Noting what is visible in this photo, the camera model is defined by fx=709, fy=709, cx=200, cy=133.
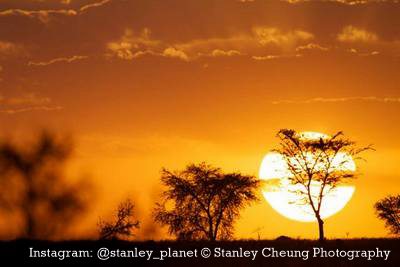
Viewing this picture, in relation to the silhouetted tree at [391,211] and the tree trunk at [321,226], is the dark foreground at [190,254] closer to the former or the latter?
the tree trunk at [321,226]

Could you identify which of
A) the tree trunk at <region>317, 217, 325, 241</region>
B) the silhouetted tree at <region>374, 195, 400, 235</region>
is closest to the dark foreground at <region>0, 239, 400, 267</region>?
the tree trunk at <region>317, 217, 325, 241</region>

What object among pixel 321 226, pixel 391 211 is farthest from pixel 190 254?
pixel 391 211

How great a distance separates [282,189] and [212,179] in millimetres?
16757

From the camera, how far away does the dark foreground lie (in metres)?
38.0

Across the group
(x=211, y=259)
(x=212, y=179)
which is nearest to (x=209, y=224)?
(x=212, y=179)

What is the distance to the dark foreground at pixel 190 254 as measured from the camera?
3800 cm

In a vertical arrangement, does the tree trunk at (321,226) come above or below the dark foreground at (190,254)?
above

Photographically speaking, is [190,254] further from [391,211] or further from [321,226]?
[391,211]

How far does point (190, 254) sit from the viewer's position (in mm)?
41344

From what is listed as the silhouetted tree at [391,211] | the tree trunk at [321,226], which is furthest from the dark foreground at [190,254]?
the silhouetted tree at [391,211]

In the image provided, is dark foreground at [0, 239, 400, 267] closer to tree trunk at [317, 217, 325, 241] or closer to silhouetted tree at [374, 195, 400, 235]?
tree trunk at [317, 217, 325, 241]

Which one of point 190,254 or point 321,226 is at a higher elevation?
point 321,226

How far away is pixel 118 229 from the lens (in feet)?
218

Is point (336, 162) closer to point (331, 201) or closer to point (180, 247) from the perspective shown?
point (331, 201)
